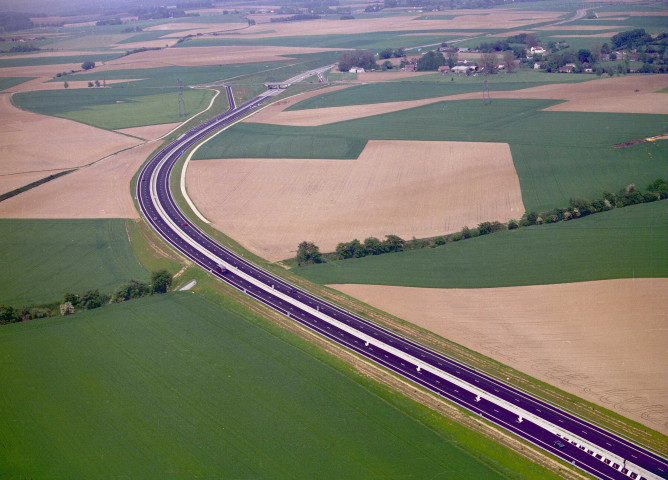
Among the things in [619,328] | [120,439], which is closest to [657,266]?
[619,328]

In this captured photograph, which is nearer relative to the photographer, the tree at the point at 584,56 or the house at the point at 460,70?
the tree at the point at 584,56

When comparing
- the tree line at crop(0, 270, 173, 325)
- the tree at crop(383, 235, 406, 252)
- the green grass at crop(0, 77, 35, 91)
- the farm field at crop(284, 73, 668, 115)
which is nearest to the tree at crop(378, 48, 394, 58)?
the farm field at crop(284, 73, 668, 115)

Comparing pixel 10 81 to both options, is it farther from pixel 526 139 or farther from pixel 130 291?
pixel 526 139

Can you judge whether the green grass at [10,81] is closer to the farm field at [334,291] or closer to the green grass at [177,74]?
the green grass at [177,74]

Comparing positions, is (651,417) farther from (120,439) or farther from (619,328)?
(120,439)

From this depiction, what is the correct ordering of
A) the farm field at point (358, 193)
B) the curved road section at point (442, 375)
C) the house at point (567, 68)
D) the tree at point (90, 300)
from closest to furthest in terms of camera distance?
1. the curved road section at point (442, 375)
2. the tree at point (90, 300)
3. the farm field at point (358, 193)
4. the house at point (567, 68)

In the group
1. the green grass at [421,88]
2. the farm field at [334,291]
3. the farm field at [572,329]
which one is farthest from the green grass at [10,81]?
the farm field at [572,329]

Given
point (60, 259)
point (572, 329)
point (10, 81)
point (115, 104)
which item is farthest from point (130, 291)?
point (10, 81)

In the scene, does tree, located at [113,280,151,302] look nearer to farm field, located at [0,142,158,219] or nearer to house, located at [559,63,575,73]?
farm field, located at [0,142,158,219]
